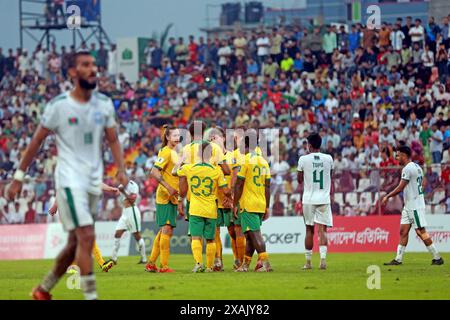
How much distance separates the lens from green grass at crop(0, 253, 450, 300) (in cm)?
1445

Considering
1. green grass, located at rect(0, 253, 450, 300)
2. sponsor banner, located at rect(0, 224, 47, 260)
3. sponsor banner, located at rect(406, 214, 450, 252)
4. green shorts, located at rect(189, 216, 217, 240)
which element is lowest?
sponsor banner, located at rect(0, 224, 47, 260)

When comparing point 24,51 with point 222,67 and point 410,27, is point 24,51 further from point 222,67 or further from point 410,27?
point 410,27

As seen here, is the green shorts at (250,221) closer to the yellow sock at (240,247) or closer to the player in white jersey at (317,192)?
the yellow sock at (240,247)

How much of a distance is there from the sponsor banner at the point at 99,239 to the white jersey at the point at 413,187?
1330 centimetres

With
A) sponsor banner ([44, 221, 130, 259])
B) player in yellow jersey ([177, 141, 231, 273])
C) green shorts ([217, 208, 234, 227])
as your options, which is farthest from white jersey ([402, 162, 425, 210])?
sponsor banner ([44, 221, 130, 259])

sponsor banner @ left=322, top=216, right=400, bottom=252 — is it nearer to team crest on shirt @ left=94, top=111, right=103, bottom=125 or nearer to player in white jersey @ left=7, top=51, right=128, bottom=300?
player in white jersey @ left=7, top=51, right=128, bottom=300

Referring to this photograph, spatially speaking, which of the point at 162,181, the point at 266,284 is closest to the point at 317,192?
the point at 162,181

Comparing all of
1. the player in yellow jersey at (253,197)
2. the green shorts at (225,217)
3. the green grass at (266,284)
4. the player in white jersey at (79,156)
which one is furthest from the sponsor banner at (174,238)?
the player in white jersey at (79,156)

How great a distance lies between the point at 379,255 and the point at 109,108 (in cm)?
1696

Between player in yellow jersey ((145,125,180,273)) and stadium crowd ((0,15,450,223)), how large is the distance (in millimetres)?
10952

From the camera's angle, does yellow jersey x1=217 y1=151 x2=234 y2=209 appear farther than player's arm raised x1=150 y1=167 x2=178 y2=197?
Yes

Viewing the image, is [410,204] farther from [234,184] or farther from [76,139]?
[76,139]

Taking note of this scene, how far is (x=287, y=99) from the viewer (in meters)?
40.2

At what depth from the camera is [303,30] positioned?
4325cm
